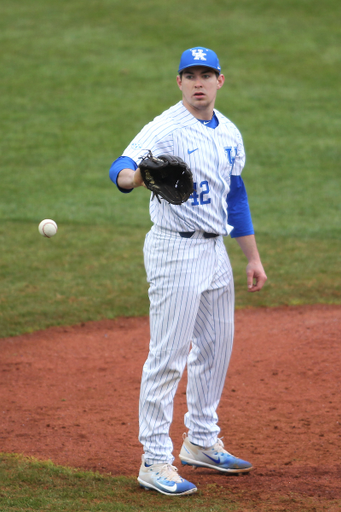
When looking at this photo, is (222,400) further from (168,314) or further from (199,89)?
(199,89)

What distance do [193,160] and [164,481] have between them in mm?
1705

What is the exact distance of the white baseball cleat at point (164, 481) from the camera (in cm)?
350

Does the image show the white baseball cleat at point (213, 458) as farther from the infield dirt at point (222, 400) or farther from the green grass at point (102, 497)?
the green grass at point (102, 497)

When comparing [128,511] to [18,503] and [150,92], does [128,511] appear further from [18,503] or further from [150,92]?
[150,92]

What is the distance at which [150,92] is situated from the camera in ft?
56.2

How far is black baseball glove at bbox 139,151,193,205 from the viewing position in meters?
3.08

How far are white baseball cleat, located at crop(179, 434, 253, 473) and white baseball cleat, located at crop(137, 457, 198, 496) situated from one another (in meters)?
0.39

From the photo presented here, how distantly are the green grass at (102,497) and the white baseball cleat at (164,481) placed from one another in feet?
0.12

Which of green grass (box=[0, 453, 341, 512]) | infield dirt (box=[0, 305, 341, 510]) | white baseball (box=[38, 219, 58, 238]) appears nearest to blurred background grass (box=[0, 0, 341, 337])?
infield dirt (box=[0, 305, 341, 510])

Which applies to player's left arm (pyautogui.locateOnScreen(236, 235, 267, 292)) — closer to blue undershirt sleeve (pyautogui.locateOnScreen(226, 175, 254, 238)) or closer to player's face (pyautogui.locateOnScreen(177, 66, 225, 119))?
blue undershirt sleeve (pyautogui.locateOnScreen(226, 175, 254, 238))

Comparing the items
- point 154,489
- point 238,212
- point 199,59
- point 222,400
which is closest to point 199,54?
point 199,59

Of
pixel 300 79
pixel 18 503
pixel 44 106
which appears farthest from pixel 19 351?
pixel 300 79

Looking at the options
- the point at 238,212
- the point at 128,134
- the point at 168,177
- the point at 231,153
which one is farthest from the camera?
the point at 128,134

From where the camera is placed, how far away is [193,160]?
3467 millimetres
